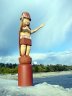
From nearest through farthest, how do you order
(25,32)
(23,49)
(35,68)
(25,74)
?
(25,74) < (23,49) < (25,32) < (35,68)

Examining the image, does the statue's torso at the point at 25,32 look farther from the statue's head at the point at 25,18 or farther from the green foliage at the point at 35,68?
the green foliage at the point at 35,68

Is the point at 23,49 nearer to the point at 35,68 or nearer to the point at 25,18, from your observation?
the point at 25,18

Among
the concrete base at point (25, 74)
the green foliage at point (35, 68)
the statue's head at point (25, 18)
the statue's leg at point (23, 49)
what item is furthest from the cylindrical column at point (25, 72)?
the green foliage at point (35, 68)

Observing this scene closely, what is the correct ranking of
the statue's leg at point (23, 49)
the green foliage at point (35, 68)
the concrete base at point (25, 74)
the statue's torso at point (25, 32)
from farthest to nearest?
the green foliage at point (35, 68) < the statue's torso at point (25, 32) < the statue's leg at point (23, 49) < the concrete base at point (25, 74)

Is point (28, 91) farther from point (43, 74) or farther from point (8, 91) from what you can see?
point (43, 74)

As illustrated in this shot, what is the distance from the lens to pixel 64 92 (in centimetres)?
1880

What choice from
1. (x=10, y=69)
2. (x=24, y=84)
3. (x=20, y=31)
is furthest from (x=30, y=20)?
(x=10, y=69)

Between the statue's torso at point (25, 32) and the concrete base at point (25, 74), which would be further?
the statue's torso at point (25, 32)

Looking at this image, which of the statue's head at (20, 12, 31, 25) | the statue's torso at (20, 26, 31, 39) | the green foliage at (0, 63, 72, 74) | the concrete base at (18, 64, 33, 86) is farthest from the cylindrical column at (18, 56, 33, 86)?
the green foliage at (0, 63, 72, 74)

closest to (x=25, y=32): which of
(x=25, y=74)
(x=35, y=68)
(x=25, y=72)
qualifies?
(x=25, y=72)

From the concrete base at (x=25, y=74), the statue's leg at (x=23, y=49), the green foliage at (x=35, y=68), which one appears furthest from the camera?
the green foliage at (x=35, y=68)

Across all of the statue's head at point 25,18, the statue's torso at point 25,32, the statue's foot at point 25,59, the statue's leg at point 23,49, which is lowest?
the statue's foot at point 25,59

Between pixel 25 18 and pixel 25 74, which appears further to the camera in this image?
pixel 25 18

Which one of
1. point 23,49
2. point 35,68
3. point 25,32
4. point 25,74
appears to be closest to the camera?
point 25,74
